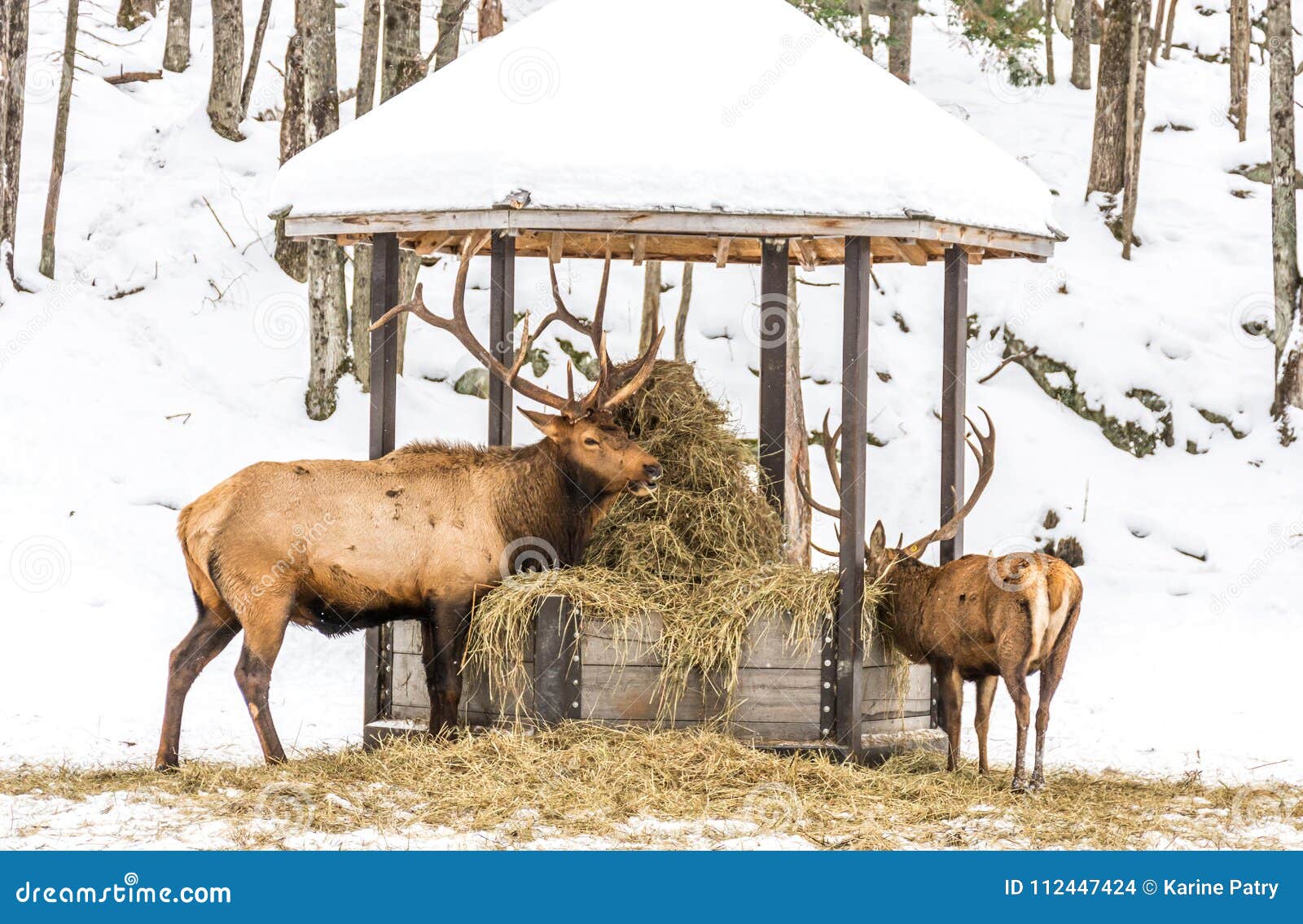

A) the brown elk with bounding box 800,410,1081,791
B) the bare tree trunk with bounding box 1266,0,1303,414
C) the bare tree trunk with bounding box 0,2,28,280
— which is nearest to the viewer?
the brown elk with bounding box 800,410,1081,791

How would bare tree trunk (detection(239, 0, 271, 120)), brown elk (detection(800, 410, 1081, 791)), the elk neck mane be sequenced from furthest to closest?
1. bare tree trunk (detection(239, 0, 271, 120))
2. the elk neck mane
3. brown elk (detection(800, 410, 1081, 791))

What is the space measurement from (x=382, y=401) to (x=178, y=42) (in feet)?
57.8

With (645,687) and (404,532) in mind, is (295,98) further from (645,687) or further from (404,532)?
(645,687)

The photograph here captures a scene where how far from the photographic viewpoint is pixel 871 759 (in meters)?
7.84

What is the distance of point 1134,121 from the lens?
65.0ft

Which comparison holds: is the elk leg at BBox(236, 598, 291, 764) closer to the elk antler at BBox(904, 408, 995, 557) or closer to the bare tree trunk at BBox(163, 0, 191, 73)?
the elk antler at BBox(904, 408, 995, 557)

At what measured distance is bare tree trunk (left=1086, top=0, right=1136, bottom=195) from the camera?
64.6 ft

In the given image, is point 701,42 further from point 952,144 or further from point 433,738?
point 433,738

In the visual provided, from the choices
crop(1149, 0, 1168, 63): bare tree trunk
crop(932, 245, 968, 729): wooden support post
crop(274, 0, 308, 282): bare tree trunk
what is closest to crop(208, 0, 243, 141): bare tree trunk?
crop(274, 0, 308, 282): bare tree trunk

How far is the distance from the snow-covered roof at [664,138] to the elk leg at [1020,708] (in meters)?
2.37

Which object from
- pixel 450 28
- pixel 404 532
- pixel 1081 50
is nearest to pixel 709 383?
pixel 404 532

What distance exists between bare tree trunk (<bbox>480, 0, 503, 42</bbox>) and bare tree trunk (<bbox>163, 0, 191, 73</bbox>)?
381 inches

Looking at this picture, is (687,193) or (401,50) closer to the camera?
(687,193)

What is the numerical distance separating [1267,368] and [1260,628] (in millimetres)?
5177
